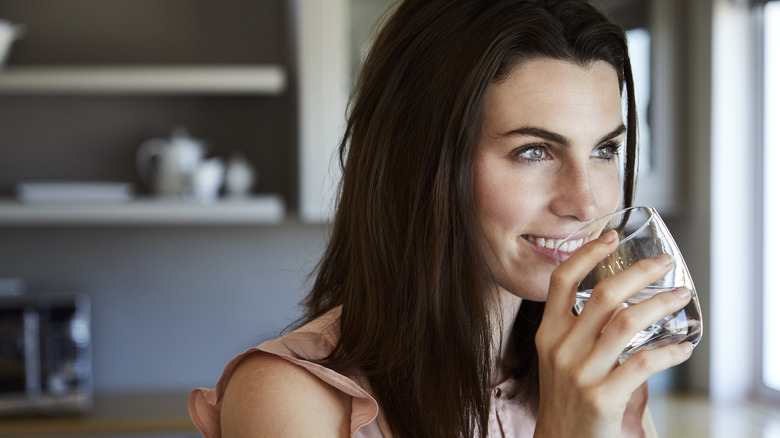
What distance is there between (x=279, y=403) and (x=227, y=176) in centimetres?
168

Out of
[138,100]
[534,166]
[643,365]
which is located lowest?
[643,365]

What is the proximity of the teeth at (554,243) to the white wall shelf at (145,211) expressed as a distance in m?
1.48

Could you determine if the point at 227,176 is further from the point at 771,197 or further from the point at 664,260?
the point at 664,260

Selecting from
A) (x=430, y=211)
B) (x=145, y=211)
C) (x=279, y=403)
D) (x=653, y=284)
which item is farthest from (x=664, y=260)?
(x=145, y=211)

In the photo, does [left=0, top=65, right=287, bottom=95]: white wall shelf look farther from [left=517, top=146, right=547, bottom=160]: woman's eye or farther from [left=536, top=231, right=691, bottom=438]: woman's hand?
[left=536, top=231, right=691, bottom=438]: woman's hand

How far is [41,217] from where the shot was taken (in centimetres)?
231

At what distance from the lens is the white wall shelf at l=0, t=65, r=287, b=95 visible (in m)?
2.27

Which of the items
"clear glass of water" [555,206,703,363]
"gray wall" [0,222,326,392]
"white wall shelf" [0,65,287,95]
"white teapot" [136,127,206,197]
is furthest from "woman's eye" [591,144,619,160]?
"gray wall" [0,222,326,392]

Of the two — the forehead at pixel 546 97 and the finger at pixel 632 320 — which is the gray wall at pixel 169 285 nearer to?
the forehead at pixel 546 97

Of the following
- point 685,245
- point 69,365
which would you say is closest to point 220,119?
point 69,365

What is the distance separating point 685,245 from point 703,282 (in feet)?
0.53

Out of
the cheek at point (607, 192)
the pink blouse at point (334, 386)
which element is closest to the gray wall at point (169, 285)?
the pink blouse at point (334, 386)

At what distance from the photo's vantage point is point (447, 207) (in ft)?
3.34

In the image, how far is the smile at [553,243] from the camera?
972mm
